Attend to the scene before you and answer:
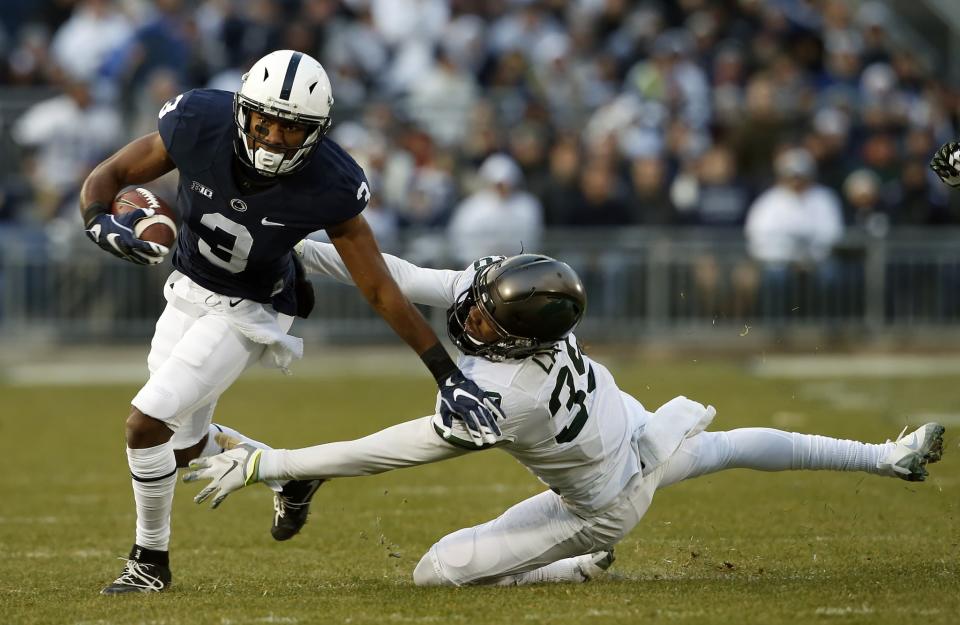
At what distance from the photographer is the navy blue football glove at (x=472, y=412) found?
4.69 metres

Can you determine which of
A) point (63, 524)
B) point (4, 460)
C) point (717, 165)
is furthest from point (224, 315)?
point (717, 165)

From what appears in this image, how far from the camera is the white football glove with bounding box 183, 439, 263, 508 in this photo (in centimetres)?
496

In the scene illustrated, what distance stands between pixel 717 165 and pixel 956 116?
3.33m

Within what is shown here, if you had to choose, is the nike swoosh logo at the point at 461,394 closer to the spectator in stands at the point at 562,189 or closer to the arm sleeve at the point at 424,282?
the arm sleeve at the point at 424,282

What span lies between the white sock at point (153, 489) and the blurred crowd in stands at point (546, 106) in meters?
8.21

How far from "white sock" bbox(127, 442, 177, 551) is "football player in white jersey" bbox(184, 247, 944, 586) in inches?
6.5

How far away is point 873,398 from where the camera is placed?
10930mm

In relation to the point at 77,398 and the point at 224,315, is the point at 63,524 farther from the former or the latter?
the point at 77,398

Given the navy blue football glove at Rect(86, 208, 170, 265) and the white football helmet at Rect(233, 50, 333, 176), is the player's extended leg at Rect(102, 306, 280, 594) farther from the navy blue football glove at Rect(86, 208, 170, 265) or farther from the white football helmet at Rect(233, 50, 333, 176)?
the white football helmet at Rect(233, 50, 333, 176)

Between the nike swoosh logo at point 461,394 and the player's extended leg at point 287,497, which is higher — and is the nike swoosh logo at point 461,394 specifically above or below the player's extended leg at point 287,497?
above

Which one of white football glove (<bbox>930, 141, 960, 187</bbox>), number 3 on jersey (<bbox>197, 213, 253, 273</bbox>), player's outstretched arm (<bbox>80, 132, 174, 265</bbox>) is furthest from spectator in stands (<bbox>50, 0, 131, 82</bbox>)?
white football glove (<bbox>930, 141, 960, 187</bbox>)

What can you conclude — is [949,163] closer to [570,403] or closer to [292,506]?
[570,403]

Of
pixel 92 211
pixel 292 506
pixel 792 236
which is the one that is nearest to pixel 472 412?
pixel 292 506

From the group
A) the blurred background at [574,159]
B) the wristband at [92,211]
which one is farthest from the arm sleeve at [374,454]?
the blurred background at [574,159]
